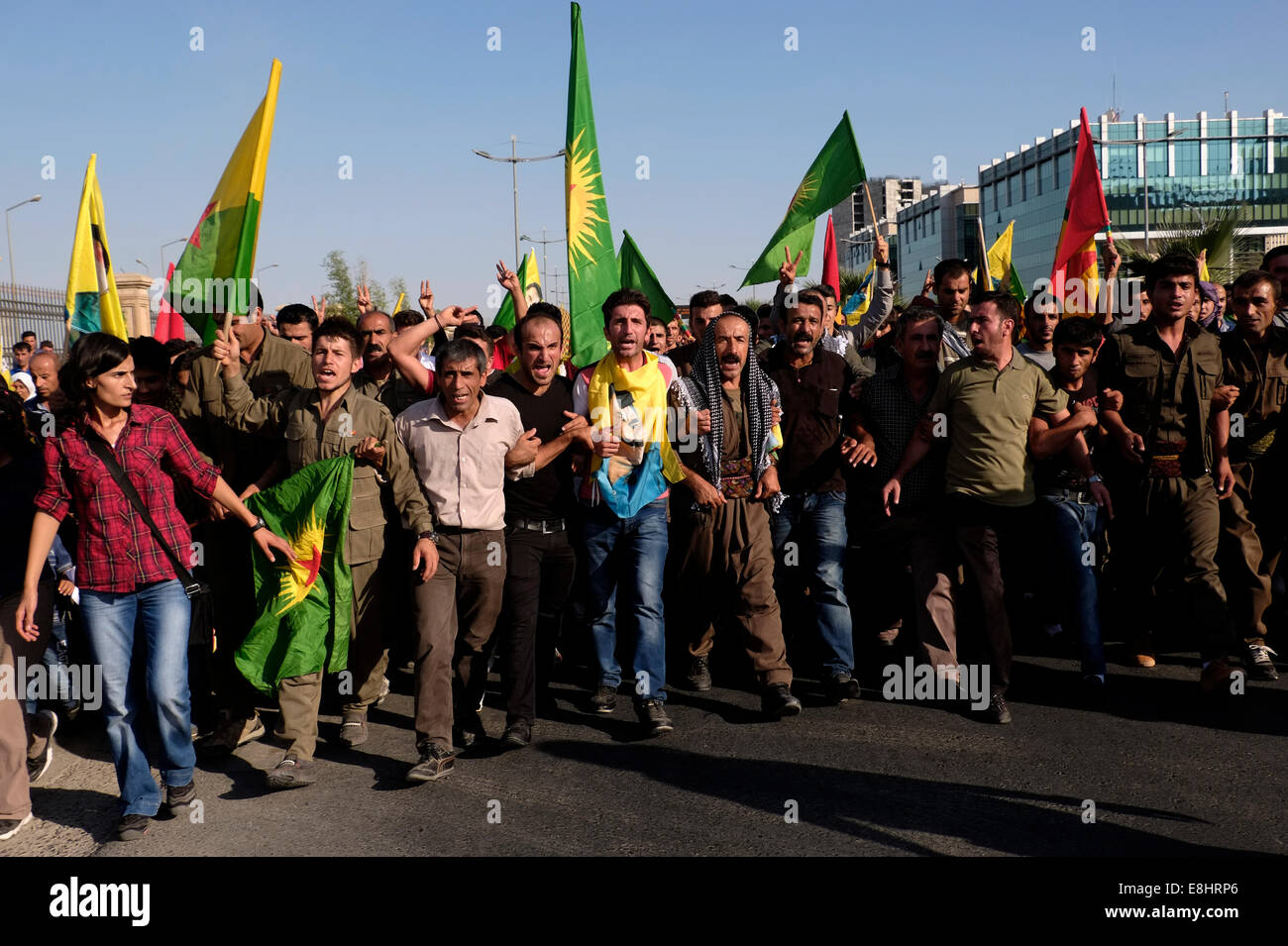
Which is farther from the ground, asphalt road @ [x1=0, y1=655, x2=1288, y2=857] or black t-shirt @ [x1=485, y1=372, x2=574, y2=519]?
black t-shirt @ [x1=485, y1=372, x2=574, y2=519]

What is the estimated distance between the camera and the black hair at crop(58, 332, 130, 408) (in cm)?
449

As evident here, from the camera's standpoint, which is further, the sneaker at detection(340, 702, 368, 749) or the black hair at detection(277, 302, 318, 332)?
the black hair at detection(277, 302, 318, 332)

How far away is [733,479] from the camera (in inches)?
243

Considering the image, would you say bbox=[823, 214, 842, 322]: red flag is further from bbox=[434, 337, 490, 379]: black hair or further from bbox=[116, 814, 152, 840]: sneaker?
bbox=[116, 814, 152, 840]: sneaker

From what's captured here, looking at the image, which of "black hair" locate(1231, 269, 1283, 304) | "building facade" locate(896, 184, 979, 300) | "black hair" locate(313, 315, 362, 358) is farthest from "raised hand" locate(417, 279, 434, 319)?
"building facade" locate(896, 184, 979, 300)

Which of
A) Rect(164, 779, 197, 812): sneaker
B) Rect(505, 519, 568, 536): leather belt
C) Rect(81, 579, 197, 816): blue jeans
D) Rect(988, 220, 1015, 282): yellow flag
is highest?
Rect(988, 220, 1015, 282): yellow flag

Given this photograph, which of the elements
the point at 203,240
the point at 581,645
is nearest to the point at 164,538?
the point at 203,240

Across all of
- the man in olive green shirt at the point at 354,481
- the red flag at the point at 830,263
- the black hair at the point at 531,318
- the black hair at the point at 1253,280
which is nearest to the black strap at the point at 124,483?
the man in olive green shirt at the point at 354,481

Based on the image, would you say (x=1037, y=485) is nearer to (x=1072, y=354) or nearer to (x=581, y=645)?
(x=1072, y=354)

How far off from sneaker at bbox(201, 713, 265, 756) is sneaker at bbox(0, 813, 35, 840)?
1.02 metres

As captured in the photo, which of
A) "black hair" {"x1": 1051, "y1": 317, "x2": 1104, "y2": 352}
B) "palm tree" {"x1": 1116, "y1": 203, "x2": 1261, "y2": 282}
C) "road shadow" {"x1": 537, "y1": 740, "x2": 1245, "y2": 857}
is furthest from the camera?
"palm tree" {"x1": 1116, "y1": 203, "x2": 1261, "y2": 282}

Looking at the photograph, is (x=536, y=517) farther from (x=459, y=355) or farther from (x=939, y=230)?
(x=939, y=230)

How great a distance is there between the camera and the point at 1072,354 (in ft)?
21.1

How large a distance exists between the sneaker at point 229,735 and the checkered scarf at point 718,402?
A: 2.67 metres
